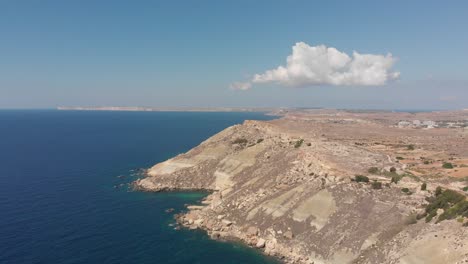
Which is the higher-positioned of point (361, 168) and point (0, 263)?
point (361, 168)

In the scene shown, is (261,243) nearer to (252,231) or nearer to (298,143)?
(252,231)

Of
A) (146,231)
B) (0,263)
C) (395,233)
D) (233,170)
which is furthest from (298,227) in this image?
(0,263)

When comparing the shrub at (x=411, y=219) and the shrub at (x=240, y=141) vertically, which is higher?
the shrub at (x=240, y=141)

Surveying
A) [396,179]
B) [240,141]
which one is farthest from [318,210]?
[240,141]

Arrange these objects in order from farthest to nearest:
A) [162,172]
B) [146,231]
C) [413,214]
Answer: [162,172] < [146,231] < [413,214]

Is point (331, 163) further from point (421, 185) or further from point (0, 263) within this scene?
point (0, 263)

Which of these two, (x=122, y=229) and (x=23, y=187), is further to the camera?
(x=23, y=187)

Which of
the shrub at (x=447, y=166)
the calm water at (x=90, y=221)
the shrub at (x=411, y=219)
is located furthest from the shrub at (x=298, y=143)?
the shrub at (x=411, y=219)

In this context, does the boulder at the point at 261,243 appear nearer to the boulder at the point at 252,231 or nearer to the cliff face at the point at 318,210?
the cliff face at the point at 318,210
